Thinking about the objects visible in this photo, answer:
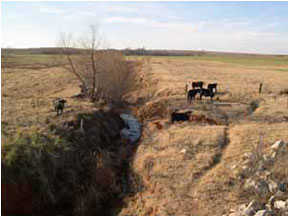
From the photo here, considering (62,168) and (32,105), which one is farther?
(32,105)

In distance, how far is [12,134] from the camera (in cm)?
1647

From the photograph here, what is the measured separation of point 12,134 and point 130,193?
5409 mm

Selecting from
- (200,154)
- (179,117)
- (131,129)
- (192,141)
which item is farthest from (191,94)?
(200,154)

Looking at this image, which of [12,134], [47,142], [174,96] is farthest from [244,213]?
[174,96]

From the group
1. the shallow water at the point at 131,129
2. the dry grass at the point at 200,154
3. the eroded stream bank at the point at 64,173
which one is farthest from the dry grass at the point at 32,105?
the dry grass at the point at 200,154

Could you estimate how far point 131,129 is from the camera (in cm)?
2520

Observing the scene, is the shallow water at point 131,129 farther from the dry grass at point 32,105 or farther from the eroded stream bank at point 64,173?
the dry grass at point 32,105

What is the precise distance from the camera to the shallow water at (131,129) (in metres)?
23.1

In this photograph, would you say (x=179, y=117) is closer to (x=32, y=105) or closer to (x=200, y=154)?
(x=200, y=154)

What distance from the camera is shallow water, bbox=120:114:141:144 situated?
75.7 ft

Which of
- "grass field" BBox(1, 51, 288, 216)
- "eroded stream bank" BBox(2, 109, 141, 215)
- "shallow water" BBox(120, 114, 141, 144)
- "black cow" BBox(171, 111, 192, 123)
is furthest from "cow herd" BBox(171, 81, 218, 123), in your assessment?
"eroded stream bank" BBox(2, 109, 141, 215)

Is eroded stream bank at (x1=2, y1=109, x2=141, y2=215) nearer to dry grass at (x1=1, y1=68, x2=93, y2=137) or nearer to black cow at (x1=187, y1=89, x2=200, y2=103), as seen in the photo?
dry grass at (x1=1, y1=68, x2=93, y2=137)

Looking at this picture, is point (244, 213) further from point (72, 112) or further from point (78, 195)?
point (72, 112)

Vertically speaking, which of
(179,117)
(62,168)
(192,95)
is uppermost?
(192,95)
